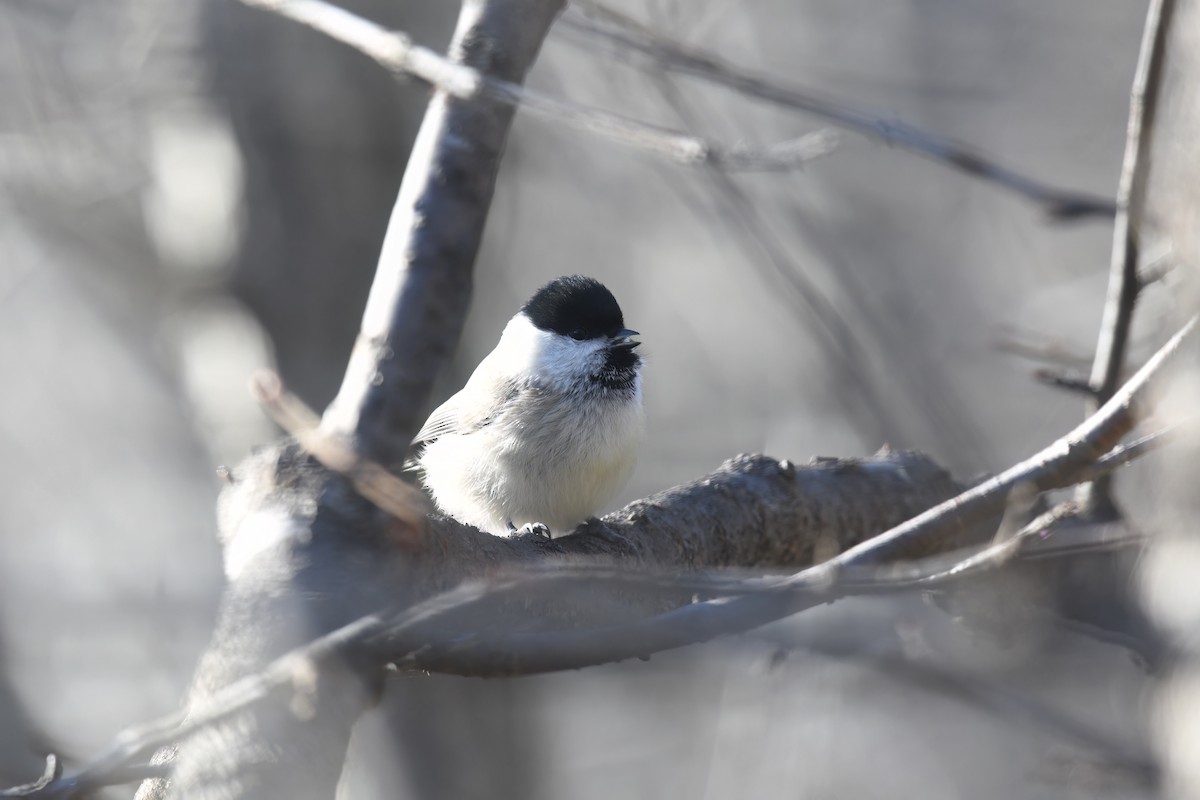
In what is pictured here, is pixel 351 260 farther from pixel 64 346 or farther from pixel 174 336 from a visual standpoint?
pixel 64 346

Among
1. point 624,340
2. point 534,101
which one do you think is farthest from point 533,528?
point 534,101

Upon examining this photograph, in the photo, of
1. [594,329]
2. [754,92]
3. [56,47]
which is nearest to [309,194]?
[56,47]

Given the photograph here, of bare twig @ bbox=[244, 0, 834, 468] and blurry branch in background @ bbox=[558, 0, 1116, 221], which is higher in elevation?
blurry branch in background @ bbox=[558, 0, 1116, 221]

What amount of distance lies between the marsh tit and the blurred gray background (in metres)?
0.59

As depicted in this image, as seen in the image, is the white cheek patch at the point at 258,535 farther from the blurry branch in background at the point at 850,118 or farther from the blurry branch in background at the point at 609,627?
the blurry branch in background at the point at 850,118

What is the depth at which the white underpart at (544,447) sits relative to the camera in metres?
3.20

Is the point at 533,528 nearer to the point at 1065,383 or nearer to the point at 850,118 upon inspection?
the point at 1065,383

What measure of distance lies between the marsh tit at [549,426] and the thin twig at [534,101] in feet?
4.40

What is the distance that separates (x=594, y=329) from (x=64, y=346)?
621cm

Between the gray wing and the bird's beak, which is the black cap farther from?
the gray wing

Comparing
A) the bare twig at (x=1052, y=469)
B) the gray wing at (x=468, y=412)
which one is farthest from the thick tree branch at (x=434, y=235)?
the gray wing at (x=468, y=412)

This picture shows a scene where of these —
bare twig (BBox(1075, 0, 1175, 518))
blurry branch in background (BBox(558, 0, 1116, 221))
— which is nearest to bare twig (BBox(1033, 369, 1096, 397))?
bare twig (BBox(1075, 0, 1175, 518))

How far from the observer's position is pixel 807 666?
3.44m

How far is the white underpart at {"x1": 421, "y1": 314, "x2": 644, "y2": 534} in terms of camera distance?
3.20 meters
